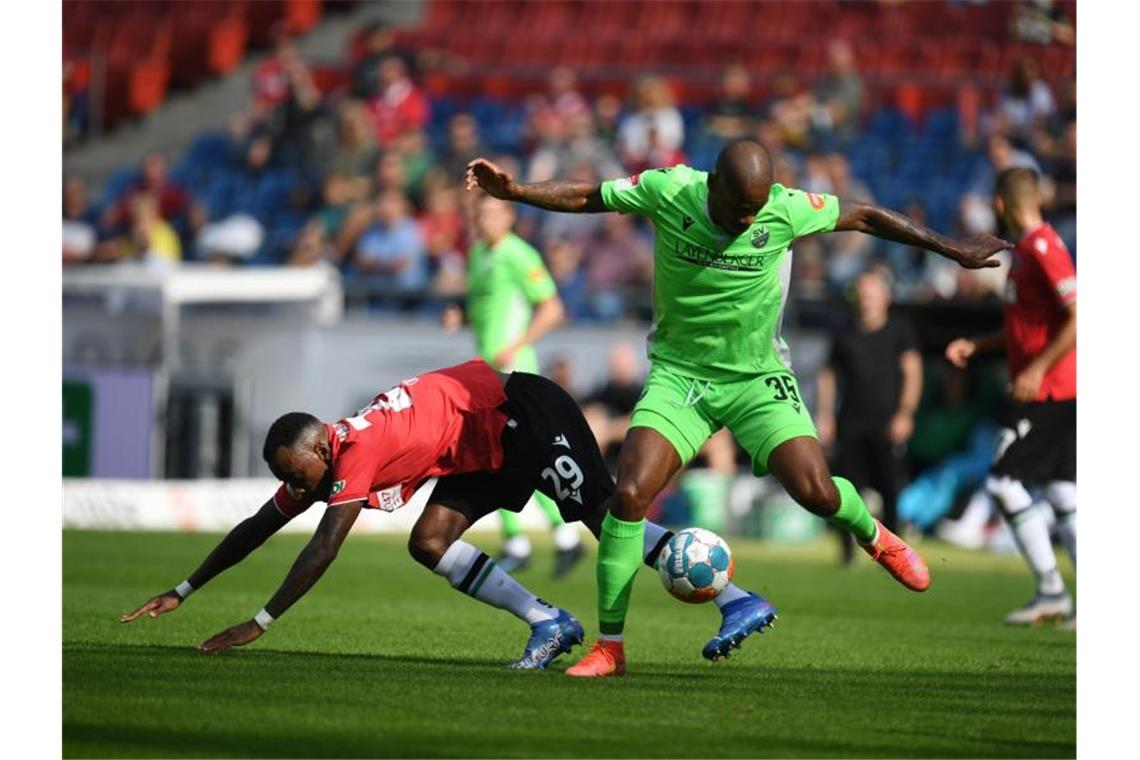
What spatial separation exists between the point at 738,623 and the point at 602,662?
2.12 ft

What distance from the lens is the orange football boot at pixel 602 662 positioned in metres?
8.76

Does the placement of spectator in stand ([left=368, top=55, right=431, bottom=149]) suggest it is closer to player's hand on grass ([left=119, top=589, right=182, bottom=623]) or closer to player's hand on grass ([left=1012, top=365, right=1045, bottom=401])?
player's hand on grass ([left=1012, top=365, right=1045, bottom=401])

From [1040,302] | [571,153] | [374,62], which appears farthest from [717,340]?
[374,62]

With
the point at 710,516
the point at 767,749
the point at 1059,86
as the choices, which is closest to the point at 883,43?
the point at 1059,86

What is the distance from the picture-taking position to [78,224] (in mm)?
26156

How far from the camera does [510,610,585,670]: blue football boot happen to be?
9086mm

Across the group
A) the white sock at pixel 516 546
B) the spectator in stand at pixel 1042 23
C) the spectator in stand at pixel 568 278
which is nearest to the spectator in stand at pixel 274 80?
the spectator in stand at pixel 568 278

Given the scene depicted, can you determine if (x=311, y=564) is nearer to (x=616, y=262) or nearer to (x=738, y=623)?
(x=738, y=623)

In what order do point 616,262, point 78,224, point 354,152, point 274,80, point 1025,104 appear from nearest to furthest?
1. point 1025,104
2. point 616,262
3. point 354,152
4. point 78,224
5. point 274,80

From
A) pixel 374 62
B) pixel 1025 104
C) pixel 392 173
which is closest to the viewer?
pixel 1025 104

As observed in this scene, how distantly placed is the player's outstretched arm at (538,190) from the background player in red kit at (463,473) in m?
0.96

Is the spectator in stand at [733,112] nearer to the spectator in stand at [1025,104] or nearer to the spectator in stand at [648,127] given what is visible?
the spectator in stand at [648,127]

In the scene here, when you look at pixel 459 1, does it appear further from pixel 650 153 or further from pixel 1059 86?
pixel 1059 86

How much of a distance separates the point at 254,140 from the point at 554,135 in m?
4.60
